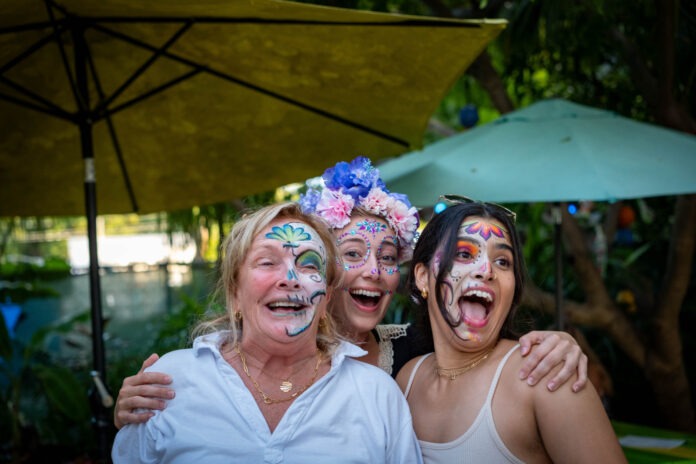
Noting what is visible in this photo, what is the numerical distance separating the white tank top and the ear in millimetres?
369

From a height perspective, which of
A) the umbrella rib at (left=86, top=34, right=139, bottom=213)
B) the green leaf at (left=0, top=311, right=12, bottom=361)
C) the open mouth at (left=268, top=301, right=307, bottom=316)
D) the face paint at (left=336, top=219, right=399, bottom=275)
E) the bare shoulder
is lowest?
the green leaf at (left=0, top=311, right=12, bottom=361)

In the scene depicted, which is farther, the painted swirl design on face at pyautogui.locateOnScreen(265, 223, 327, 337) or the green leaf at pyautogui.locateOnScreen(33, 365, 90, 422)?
the green leaf at pyautogui.locateOnScreen(33, 365, 90, 422)

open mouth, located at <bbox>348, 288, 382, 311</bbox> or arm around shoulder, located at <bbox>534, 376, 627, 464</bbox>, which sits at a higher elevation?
open mouth, located at <bbox>348, 288, 382, 311</bbox>

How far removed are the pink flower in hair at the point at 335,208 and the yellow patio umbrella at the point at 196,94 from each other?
0.71 metres

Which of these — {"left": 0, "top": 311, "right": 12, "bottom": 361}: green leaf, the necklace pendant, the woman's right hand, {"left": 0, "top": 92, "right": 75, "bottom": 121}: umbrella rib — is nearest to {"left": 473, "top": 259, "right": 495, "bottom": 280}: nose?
the necklace pendant

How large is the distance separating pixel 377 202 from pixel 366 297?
35cm

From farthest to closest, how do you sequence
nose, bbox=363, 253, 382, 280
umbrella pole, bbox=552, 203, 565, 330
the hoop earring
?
umbrella pole, bbox=552, 203, 565, 330 < nose, bbox=363, 253, 382, 280 < the hoop earring

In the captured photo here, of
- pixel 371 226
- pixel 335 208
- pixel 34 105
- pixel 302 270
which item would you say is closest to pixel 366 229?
pixel 371 226

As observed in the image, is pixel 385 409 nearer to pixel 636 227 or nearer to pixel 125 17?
pixel 125 17

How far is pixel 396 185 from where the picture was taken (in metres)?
4.48

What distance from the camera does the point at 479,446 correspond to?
195 cm

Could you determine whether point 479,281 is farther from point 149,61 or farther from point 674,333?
point 674,333

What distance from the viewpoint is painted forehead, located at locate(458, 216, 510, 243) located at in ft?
7.22

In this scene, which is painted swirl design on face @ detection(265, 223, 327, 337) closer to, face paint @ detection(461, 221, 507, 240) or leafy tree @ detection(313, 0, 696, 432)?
face paint @ detection(461, 221, 507, 240)
